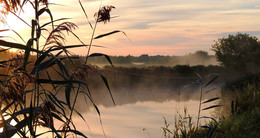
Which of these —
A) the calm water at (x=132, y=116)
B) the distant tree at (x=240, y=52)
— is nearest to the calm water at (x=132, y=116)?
the calm water at (x=132, y=116)

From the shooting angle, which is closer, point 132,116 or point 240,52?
point 132,116

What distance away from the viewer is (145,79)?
16.5 metres

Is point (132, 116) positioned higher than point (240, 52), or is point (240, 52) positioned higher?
point (240, 52)

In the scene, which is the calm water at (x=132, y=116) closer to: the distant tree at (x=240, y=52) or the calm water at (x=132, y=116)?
the calm water at (x=132, y=116)

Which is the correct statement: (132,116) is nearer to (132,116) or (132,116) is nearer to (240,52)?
(132,116)

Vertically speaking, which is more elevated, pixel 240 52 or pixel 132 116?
pixel 240 52

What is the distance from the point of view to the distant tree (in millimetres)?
16141

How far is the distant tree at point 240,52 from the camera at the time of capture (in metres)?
16.1

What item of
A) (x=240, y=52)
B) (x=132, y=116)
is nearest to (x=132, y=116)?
(x=132, y=116)

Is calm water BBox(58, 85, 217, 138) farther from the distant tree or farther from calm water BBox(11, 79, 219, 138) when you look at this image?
the distant tree

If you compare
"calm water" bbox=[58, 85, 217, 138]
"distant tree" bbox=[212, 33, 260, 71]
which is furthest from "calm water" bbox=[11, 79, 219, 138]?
"distant tree" bbox=[212, 33, 260, 71]

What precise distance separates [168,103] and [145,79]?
263 inches

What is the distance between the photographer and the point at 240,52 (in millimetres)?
16328

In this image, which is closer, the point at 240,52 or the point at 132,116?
the point at 132,116
